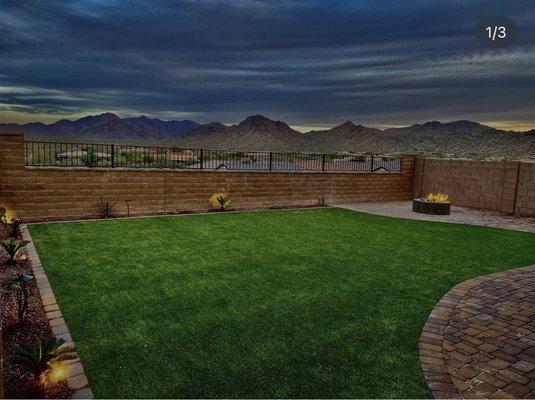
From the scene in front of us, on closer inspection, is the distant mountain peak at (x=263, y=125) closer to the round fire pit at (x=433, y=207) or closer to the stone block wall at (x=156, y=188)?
the stone block wall at (x=156, y=188)

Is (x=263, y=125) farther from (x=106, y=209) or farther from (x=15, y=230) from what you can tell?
(x=15, y=230)

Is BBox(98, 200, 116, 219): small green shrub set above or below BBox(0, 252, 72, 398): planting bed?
above

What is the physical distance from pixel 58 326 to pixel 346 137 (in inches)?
3665

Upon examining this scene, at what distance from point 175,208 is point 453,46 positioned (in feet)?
47.2

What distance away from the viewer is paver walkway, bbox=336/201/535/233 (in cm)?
1194

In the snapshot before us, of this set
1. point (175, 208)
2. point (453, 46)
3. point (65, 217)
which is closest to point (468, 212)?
point (453, 46)

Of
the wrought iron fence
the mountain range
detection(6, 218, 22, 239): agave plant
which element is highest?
the mountain range

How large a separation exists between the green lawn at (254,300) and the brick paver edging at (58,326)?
83 mm

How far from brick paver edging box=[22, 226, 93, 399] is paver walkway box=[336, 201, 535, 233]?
1029cm

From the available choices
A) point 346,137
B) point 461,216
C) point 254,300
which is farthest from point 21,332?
point 346,137

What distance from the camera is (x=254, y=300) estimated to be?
5.22 meters

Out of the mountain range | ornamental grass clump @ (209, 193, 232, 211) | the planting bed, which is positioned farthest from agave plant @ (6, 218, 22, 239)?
the mountain range

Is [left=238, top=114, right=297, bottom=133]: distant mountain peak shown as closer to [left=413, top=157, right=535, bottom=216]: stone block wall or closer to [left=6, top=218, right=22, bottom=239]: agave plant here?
[left=413, top=157, right=535, bottom=216]: stone block wall

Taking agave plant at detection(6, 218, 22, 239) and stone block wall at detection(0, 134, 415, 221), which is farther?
stone block wall at detection(0, 134, 415, 221)
